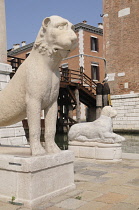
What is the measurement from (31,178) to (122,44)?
15221 mm

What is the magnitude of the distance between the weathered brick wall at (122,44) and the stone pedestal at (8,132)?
10528 mm

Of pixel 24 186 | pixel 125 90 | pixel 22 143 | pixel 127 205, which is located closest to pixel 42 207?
pixel 24 186

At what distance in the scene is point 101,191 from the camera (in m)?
3.82

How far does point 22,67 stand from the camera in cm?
369

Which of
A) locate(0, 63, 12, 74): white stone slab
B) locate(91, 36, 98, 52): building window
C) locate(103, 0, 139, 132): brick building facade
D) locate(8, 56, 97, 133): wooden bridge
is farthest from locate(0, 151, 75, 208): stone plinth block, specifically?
locate(91, 36, 98, 52): building window

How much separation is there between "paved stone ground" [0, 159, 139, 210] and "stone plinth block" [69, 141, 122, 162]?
473 millimetres

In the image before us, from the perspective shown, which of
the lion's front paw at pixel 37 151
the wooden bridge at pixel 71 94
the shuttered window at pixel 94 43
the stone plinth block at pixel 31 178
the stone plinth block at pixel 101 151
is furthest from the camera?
the shuttered window at pixel 94 43

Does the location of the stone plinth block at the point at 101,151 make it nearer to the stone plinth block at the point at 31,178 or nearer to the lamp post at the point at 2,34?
the stone plinth block at the point at 31,178

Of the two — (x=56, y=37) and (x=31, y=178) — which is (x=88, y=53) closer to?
(x=56, y=37)

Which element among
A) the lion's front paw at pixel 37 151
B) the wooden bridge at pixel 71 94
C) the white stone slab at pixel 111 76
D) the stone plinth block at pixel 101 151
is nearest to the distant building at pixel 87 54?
the wooden bridge at pixel 71 94

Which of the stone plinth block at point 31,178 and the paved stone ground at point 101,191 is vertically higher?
the stone plinth block at point 31,178

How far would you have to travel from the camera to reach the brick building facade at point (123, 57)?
16547mm

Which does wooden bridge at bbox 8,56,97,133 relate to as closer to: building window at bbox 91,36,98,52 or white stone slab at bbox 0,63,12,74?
building window at bbox 91,36,98,52

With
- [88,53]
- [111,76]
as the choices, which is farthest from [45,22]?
[88,53]
